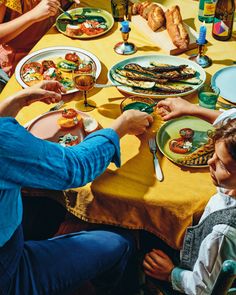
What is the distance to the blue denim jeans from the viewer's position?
1391 mm

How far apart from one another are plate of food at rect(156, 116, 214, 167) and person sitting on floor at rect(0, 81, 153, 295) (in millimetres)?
94

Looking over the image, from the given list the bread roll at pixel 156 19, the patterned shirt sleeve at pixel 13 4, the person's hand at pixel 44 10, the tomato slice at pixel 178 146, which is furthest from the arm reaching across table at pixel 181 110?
the patterned shirt sleeve at pixel 13 4

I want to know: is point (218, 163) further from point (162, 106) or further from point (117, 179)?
point (162, 106)

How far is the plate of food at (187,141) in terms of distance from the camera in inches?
57.6

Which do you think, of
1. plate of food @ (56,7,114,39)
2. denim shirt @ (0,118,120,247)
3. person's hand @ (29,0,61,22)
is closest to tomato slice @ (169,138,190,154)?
denim shirt @ (0,118,120,247)

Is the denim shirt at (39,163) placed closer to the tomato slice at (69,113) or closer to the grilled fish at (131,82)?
the tomato slice at (69,113)

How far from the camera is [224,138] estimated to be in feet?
4.03

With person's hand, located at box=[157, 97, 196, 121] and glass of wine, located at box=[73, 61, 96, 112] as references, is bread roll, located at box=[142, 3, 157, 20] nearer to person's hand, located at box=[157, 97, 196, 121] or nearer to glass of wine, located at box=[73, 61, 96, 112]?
glass of wine, located at box=[73, 61, 96, 112]

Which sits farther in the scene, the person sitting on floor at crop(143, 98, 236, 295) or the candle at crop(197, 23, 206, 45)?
the candle at crop(197, 23, 206, 45)

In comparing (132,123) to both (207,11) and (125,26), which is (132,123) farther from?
(207,11)

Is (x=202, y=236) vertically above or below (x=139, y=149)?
below

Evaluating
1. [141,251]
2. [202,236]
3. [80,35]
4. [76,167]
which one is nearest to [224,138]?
[202,236]

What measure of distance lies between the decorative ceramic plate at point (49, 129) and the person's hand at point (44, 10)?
87 cm

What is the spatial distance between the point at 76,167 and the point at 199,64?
3.11ft
